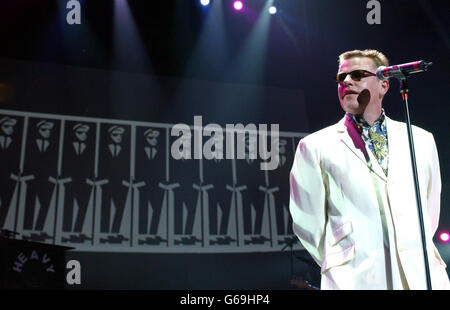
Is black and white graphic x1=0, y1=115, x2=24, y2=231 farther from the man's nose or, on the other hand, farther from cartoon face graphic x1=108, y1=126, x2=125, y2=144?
the man's nose

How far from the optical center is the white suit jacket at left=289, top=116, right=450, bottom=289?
77.9 inches

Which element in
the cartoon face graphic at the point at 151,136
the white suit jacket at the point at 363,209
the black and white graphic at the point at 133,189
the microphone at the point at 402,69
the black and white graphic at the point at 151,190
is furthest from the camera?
the cartoon face graphic at the point at 151,136

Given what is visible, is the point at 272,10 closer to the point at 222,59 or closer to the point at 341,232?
the point at 222,59

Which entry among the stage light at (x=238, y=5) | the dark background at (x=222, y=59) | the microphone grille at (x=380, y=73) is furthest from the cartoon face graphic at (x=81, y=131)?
the microphone grille at (x=380, y=73)

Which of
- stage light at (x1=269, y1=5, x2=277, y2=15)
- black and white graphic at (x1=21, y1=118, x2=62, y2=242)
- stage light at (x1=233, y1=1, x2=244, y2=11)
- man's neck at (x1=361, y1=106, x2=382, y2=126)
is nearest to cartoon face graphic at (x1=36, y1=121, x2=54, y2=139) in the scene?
black and white graphic at (x1=21, y1=118, x2=62, y2=242)

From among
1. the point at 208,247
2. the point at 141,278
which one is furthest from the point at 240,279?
the point at 141,278

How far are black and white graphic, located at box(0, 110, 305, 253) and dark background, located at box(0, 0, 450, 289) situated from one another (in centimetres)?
16

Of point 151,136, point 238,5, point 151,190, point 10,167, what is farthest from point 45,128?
point 238,5

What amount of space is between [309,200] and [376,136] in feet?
1.37

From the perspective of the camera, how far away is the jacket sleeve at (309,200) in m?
2.14

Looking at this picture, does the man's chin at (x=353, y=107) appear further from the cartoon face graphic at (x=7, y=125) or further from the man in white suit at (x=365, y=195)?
the cartoon face graphic at (x=7, y=125)

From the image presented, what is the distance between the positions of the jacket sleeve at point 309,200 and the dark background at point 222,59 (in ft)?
11.2
